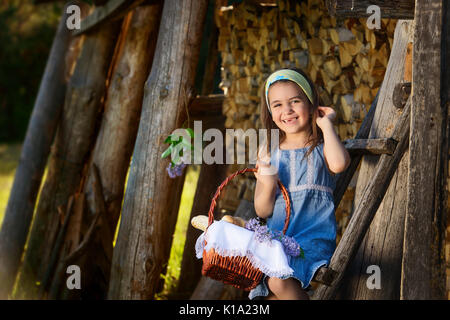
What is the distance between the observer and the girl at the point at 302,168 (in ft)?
9.05

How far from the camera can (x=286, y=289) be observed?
2.62 m

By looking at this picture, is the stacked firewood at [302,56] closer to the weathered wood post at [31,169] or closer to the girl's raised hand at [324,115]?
the girl's raised hand at [324,115]

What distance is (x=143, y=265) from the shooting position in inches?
153

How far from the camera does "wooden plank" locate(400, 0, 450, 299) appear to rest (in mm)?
2430

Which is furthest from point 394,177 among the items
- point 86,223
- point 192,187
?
point 192,187

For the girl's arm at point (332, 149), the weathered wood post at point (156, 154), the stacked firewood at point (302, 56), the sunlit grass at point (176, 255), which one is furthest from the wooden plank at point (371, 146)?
the sunlit grass at point (176, 255)

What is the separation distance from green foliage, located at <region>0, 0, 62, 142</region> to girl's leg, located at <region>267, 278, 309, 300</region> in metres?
13.5

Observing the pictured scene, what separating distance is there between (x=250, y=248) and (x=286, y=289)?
243 millimetres

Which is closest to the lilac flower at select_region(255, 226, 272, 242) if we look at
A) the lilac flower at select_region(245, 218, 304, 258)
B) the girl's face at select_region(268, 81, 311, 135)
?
the lilac flower at select_region(245, 218, 304, 258)

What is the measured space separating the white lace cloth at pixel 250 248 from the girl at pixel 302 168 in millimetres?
179

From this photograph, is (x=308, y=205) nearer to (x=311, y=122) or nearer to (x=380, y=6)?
(x=311, y=122)

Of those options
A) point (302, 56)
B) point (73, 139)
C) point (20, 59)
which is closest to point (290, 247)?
point (302, 56)

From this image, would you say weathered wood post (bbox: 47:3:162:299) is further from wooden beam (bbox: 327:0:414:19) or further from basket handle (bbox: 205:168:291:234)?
wooden beam (bbox: 327:0:414:19)
